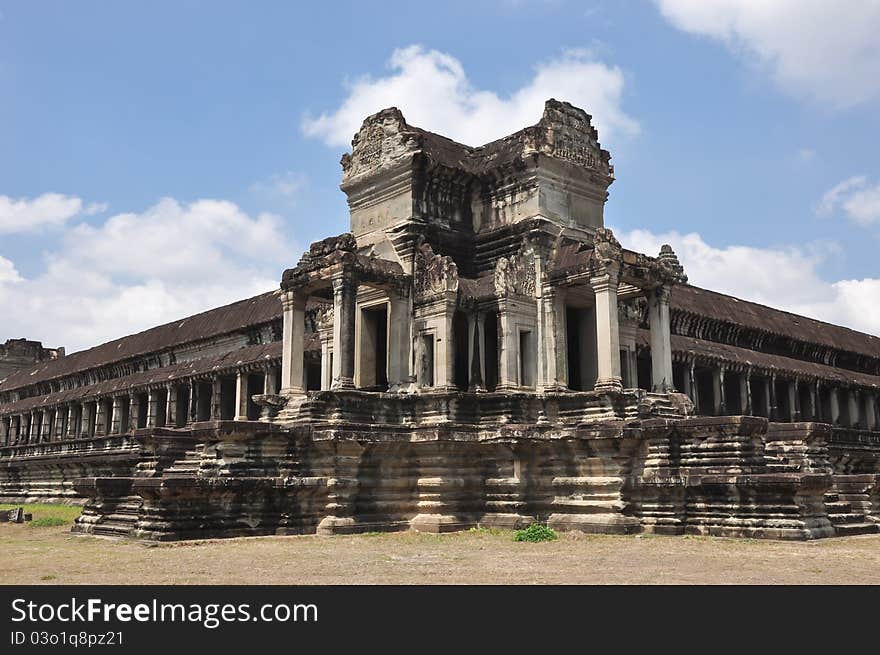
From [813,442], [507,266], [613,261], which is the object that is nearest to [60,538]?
[507,266]

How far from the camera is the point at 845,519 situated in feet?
59.9

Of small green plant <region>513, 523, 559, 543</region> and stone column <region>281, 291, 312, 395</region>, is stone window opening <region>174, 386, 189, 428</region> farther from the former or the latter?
small green plant <region>513, 523, 559, 543</region>

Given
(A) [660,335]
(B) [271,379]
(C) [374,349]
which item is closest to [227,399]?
(B) [271,379]

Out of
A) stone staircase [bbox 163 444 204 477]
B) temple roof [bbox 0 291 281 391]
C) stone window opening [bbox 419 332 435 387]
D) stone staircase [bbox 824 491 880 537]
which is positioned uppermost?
temple roof [bbox 0 291 281 391]

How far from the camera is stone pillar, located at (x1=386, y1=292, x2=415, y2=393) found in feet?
69.7

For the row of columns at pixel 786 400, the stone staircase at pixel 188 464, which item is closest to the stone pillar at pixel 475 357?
the stone staircase at pixel 188 464

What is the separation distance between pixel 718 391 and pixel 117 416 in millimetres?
31139

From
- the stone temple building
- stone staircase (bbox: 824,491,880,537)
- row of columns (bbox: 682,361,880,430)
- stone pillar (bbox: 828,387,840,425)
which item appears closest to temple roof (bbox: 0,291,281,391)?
the stone temple building

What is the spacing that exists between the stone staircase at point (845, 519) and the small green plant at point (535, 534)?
5.51 meters

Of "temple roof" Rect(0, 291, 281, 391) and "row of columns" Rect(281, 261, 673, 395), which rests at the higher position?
"temple roof" Rect(0, 291, 281, 391)

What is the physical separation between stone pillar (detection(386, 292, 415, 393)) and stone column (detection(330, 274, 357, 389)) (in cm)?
128

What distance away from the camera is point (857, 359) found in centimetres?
5125

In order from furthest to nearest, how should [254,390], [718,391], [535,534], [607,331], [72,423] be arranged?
[72,423], [254,390], [718,391], [607,331], [535,534]

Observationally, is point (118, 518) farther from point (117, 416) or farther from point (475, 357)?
point (117, 416)
